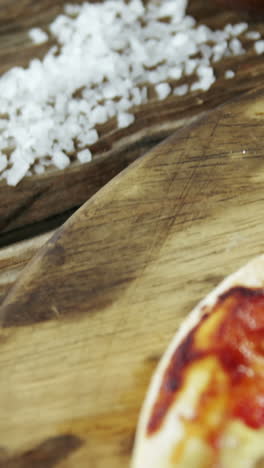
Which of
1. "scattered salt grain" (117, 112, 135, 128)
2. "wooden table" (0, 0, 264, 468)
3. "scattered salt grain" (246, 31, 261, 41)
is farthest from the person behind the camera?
"scattered salt grain" (246, 31, 261, 41)

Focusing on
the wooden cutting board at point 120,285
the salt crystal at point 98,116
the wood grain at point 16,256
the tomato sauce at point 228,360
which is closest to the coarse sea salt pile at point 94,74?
the salt crystal at point 98,116

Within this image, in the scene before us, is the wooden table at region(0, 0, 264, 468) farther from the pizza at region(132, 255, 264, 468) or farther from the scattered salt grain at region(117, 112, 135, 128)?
the pizza at region(132, 255, 264, 468)

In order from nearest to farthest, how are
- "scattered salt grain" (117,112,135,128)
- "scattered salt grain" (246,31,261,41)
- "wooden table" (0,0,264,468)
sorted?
"wooden table" (0,0,264,468)
"scattered salt grain" (117,112,135,128)
"scattered salt grain" (246,31,261,41)

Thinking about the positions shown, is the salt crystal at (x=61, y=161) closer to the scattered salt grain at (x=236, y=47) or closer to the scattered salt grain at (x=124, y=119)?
the scattered salt grain at (x=124, y=119)

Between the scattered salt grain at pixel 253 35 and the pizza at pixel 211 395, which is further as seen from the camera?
the scattered salt grain at pixel 253 35

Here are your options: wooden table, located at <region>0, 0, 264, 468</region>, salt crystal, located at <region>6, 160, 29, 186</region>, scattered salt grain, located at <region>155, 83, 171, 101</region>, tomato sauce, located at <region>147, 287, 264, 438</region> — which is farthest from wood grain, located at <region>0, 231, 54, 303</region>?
tomato sauce, located at <region>147, 287, 264, 438</region>

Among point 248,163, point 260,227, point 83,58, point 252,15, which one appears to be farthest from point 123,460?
point 252,15

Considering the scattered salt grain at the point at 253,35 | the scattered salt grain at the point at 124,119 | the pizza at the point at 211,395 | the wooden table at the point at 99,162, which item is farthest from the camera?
the scattered salt grain at the point at 253,35

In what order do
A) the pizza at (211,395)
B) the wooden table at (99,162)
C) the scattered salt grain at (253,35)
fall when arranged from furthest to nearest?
the scattered salt grain at (253,35) < the wooden table at (99,162) < the pizza at (211,395)
